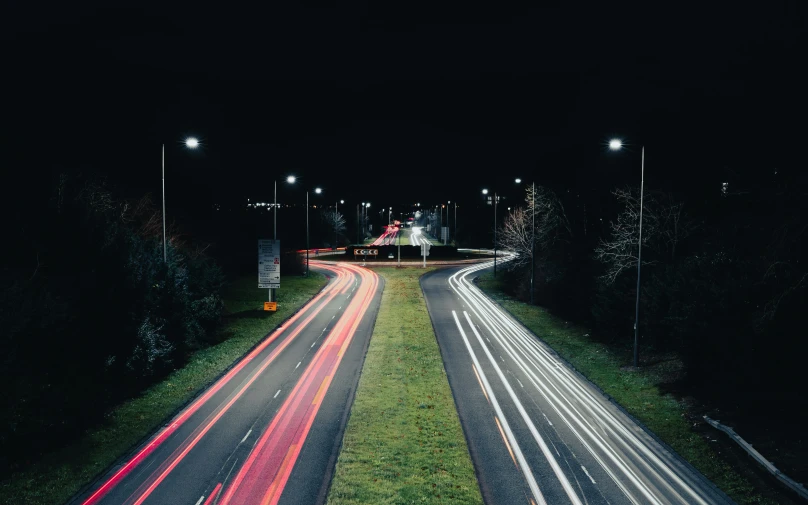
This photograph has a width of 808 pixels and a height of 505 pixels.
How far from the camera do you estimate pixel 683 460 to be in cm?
1356

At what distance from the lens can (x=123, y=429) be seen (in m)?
15.3

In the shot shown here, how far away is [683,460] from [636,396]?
Result: 5.25m

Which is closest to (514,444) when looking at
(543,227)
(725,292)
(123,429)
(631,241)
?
(725,292)

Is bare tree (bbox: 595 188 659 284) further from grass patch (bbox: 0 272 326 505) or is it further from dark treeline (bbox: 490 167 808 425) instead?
grass patch (bbox: 0 272 326 505)

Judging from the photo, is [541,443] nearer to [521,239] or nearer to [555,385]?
[555,385]

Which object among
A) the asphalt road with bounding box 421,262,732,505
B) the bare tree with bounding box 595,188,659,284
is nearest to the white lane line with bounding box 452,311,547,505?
the asphalt road with bounding box 421,262,732,505

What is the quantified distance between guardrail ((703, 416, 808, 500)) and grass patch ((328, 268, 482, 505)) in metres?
Answer: 7.48

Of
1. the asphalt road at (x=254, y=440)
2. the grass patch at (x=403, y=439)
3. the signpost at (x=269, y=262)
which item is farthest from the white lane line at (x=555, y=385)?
the signpost at (x=269, y=262)

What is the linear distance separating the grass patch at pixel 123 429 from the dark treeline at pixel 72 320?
2.27 ft

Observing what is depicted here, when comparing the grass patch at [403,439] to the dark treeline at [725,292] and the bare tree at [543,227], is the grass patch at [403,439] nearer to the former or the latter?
the dark treeline at [725,292]

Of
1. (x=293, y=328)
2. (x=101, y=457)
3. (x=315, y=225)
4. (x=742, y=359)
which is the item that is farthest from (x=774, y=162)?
(x=315, y=225)

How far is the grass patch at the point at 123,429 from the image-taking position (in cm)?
1180

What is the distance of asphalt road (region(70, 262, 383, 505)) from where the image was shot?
38.8 ft

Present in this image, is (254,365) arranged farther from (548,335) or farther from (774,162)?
(774,162)
